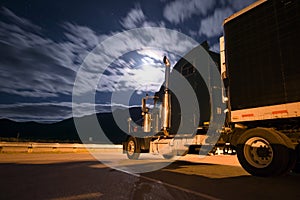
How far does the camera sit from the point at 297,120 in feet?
15.5

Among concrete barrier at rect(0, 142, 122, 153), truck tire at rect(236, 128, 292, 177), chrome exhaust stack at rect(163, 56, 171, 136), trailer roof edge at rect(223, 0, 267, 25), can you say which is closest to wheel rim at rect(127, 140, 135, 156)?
chrome exhaust stack at rect(163, 56, 171, 136)

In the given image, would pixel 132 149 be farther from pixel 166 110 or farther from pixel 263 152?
pixel 263 152

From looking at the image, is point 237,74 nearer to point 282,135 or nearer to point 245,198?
point 282,135

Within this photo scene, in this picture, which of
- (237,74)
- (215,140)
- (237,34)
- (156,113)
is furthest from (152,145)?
(237,34)

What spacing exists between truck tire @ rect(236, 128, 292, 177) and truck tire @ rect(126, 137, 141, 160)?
19.1ft

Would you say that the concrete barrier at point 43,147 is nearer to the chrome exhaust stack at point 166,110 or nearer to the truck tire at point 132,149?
the truck tire at point 132,149

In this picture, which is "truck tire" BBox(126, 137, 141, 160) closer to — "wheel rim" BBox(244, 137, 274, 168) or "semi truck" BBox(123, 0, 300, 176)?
"semi truck" BBox(123, 0, 300, 176)

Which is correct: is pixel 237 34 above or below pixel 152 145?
above

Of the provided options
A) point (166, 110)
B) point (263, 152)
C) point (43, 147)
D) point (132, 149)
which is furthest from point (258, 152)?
point (43, 147)

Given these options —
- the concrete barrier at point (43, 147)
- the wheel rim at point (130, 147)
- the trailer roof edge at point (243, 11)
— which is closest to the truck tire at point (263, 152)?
the trailer roof edge at point (243, 11)

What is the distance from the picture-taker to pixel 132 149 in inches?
418

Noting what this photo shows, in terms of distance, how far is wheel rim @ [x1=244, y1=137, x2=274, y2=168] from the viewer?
4.84 metres

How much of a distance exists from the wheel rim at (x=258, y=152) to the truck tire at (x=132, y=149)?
5992 millimetres

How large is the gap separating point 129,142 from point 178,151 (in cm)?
339
